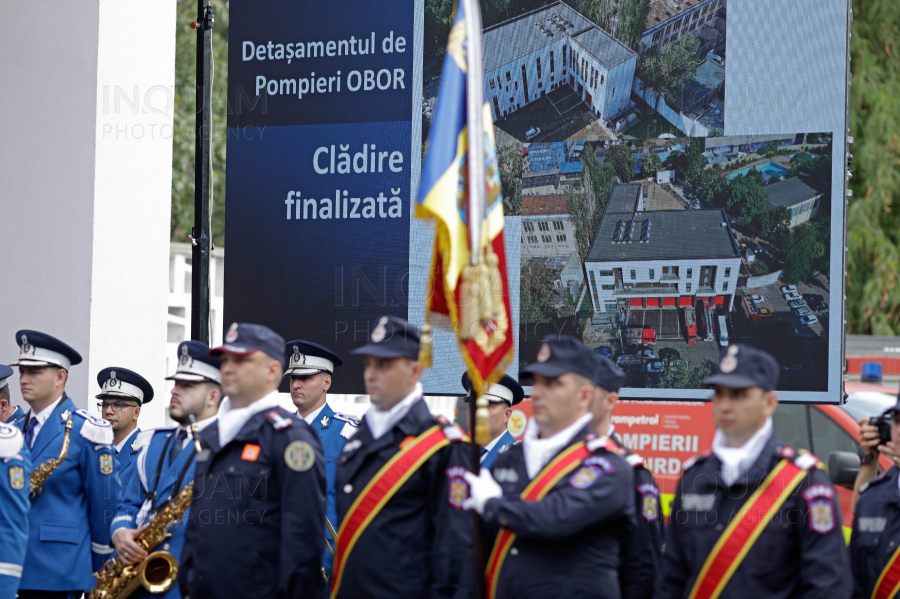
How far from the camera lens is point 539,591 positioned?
13.8 ft

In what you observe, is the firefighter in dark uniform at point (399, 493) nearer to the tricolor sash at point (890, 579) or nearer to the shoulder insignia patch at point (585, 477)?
the shoulder insignia patch at point (585, 477)

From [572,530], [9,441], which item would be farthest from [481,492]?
[9,441]

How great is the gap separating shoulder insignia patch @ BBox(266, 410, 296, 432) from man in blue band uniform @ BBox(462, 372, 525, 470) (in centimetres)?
184

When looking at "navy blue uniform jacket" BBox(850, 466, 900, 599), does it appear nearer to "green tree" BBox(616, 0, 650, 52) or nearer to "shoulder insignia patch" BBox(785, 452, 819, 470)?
"shoulder insignia patch" BBox(785, 452, 819, 470)

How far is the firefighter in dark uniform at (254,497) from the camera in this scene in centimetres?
468

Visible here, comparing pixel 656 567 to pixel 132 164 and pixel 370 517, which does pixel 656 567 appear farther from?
pixel 132 164

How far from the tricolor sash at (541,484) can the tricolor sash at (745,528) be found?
0.59m

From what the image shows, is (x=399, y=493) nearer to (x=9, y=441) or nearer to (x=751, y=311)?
(x=9, y=441)

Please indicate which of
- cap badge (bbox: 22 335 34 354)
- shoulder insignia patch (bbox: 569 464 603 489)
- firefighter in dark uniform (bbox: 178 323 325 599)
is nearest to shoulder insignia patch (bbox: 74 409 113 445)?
cap badge (bbox: 22 335 34 354)

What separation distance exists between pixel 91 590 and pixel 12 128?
4319mm

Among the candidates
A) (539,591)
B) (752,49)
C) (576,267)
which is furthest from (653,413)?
(539,591)

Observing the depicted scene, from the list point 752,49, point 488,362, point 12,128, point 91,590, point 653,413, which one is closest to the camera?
point 488,362

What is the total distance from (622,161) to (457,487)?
3214mm

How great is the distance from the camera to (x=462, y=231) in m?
4.77
